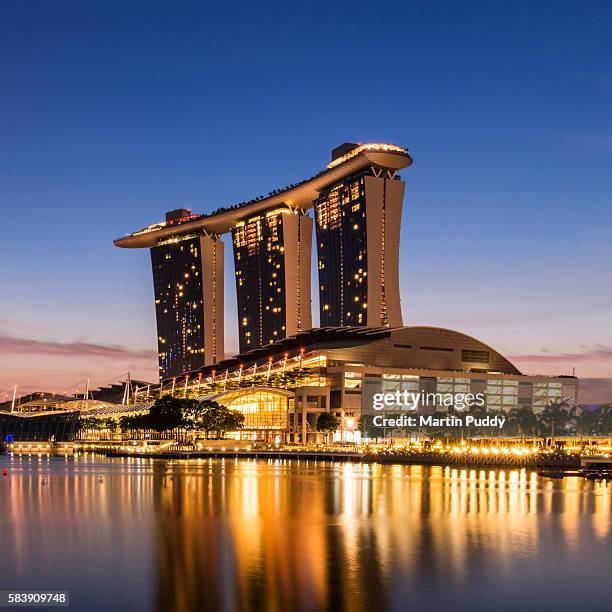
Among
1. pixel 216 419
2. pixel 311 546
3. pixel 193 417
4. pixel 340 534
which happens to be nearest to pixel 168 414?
pixel 193 417

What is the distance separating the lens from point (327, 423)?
190 meters

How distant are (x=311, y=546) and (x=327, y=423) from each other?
14417 centimetres

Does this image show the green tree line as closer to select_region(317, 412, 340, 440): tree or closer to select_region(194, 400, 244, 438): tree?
select_region(194, 400, 244, 438): tree

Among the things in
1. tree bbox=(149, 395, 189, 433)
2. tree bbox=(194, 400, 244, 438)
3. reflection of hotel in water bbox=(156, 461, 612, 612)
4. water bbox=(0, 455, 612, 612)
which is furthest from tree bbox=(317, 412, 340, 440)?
water bbox=(0, 455, 612, 612)

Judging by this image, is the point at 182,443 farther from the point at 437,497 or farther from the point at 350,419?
the point at 437,497

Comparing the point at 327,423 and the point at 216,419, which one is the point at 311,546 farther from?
the point at 327,423

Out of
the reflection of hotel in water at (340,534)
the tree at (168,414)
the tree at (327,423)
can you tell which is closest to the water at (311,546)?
the reflection of hotel in water at (340,534)

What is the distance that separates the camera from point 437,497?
7438 centimetres

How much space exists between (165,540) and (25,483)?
50248 mm

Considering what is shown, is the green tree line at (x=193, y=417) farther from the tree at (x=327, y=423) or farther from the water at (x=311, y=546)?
the water at (x=311, y=546)

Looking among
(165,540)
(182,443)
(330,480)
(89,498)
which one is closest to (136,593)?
(165,540)

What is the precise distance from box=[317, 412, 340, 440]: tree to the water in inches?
4017

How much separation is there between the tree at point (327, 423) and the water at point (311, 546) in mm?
102032

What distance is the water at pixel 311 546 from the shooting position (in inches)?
1364
